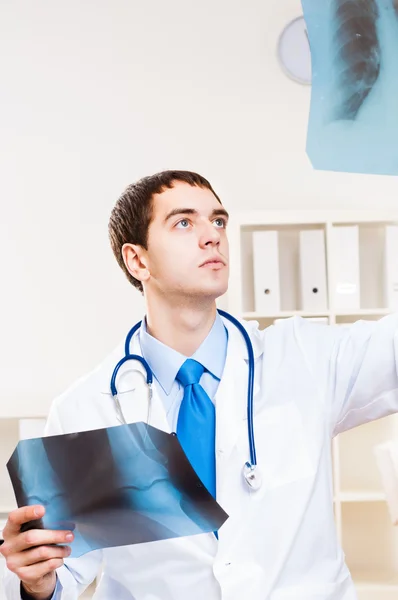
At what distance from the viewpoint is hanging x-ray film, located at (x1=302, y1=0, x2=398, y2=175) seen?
1160 mm

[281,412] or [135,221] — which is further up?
[135,221]

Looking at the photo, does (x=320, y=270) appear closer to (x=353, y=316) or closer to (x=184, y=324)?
(x=353, y=316)

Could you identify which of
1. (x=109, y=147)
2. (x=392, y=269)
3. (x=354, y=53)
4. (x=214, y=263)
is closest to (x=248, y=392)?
(x=214, y=263)

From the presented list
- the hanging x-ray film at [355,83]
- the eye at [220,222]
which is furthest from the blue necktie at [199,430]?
the hanging x-ray film at [355,83]

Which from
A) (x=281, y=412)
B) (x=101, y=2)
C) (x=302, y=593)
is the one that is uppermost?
(x=101, y=2)

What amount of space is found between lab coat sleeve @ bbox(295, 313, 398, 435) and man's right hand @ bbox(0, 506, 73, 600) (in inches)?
21.9

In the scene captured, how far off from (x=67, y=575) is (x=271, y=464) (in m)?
0.42

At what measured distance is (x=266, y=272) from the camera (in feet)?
8.74

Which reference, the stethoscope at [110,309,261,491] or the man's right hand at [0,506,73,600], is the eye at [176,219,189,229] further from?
the man's right hand at [0,506,73,600]

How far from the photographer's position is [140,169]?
118 inches

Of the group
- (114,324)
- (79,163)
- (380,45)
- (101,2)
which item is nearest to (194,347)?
(380,45)

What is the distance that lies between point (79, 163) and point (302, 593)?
2178mm

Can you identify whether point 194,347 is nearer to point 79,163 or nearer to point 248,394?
point 248,394

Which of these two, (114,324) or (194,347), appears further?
(114,324)
